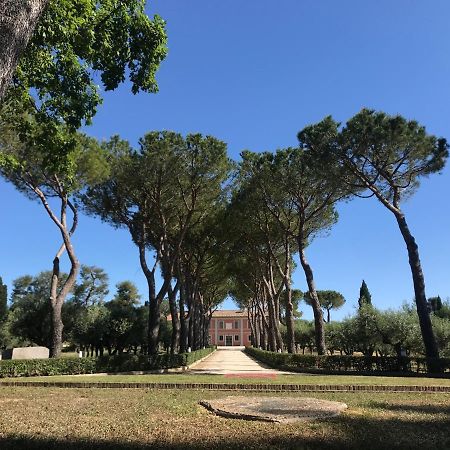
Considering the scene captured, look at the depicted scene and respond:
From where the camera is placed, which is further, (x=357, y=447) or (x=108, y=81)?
(x=108, y=81)

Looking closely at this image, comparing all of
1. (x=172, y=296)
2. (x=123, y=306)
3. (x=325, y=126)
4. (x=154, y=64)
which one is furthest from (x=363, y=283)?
(x=154, y=64)

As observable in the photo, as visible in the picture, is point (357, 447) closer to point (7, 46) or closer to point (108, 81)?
point (7, 46)

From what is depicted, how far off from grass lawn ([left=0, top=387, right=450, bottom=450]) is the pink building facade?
9364 centimetres

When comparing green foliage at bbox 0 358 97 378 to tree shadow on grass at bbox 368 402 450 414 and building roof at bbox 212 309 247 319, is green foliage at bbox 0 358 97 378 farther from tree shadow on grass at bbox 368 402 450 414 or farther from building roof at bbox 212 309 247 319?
building roof at bbox 212 309 247 319

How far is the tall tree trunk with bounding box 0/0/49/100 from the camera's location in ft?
12.2

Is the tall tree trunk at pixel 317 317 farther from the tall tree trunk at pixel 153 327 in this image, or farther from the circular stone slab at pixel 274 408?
the circular stone slab at pixel 274 408

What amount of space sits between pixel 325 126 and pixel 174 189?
27.9 ft

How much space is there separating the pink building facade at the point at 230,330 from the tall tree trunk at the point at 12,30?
329ft

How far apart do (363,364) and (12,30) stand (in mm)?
19904

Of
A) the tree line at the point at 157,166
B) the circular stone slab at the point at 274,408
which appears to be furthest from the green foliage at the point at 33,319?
the circular stone slab at the point at 274,408

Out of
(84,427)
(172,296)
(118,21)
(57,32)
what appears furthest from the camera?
(172,296)

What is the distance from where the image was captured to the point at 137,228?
25.5 metres

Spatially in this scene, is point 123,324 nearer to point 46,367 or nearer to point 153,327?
point 153,327

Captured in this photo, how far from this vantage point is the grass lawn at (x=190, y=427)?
5633 mm
